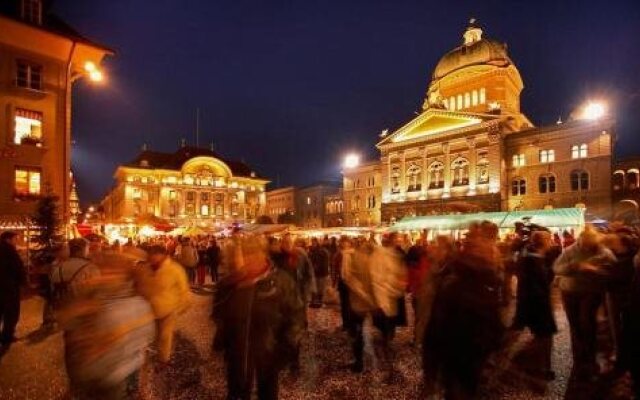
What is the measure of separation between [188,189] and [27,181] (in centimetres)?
5674

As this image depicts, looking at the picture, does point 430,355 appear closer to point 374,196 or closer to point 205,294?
point 205,294

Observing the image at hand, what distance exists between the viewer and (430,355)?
3814mm

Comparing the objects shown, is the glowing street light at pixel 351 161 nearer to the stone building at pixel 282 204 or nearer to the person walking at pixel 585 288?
the stone building at pixel 282 204

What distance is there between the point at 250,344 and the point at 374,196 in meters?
55.2

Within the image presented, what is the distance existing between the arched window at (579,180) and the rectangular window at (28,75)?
137 feet

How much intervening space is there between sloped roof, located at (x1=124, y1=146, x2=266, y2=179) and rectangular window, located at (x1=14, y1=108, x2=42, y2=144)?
2171 inches

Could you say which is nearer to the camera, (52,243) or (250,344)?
(250,344)

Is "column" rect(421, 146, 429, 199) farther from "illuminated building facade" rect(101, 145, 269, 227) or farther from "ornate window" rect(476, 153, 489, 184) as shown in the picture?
"illuminated building facade" rect(101, 145, 269, 227)

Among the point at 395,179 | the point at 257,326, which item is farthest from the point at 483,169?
the point at 257,326

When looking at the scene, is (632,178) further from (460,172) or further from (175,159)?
(175,159)

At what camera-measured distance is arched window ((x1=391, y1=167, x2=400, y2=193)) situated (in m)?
54.2

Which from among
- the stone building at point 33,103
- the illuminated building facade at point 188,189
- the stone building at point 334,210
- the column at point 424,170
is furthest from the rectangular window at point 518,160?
the illuminated building facade at point 188,189

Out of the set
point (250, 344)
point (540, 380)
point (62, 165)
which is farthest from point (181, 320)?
point (62, 165)

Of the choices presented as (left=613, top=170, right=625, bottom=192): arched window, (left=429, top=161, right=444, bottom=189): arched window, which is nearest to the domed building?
(left=429, top=161, right=444, bottom=189): arched window
